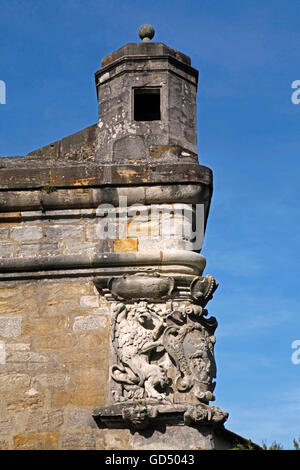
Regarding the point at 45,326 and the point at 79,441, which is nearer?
the point at 79,441

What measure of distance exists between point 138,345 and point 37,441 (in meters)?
0.95

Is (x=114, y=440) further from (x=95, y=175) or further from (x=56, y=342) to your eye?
(x=95, y=175)

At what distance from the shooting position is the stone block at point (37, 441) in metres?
5.55

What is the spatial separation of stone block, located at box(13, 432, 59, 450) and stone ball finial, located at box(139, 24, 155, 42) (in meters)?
3.33

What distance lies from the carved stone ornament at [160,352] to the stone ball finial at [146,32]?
2.19 m

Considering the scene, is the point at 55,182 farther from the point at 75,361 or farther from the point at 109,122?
the point at 75,361

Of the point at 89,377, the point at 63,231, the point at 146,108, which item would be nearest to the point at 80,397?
the point at 89,377

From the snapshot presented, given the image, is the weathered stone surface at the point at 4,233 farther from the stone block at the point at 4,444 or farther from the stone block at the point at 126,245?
the stone block at the point at 4,444

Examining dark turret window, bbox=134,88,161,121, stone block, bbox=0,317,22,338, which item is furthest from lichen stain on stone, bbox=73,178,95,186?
stone block, bbox=0,317,22,338

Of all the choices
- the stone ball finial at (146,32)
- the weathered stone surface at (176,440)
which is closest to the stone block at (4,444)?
the weathered stone surface at (176,440)

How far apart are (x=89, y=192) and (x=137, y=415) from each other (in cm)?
175

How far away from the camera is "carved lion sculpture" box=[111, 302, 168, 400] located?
5.54 meters

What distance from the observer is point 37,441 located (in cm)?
557
